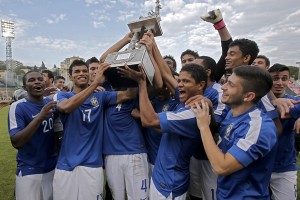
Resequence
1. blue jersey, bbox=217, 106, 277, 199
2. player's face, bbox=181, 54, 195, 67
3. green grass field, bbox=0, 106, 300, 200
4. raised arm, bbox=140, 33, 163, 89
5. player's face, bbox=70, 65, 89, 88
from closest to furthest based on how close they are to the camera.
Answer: blue jersey, bbox=217, 106, 277, 199 < raised arm, bbox=140, 33, 163, 89 < player's face, bbox=70, 65, 89, 88 < player's face, bbox=181, 54, 195, 67 < green grass field, bbox=0, 106, 300, 200

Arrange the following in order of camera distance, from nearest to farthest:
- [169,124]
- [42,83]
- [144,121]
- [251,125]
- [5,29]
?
[251,125] → [169,124] → [144,121] → [42,83] → [5,29]

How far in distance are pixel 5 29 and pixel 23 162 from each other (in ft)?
183

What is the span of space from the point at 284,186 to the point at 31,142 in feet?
11.1

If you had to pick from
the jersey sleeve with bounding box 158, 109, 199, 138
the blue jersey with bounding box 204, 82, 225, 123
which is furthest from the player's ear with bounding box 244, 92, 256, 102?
the blue jersey with bounding box 204, 82, 225, 123

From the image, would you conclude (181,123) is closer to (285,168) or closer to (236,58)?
(236,58)

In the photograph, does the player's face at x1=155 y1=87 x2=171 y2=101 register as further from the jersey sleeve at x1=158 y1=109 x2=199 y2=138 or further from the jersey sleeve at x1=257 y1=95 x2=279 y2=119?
the jersey sleeve at x1=257 y1=95 x2=279 y2=119

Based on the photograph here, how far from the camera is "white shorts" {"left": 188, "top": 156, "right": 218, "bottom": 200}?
3.45 metres

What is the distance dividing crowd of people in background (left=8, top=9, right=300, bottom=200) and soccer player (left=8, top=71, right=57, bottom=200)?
0.01 metres

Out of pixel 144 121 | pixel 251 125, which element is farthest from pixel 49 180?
pixel 251 125

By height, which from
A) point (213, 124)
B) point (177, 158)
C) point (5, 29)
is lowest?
point (177, 158)

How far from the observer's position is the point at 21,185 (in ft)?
11.5

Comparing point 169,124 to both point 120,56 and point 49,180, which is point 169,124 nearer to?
point 120,56

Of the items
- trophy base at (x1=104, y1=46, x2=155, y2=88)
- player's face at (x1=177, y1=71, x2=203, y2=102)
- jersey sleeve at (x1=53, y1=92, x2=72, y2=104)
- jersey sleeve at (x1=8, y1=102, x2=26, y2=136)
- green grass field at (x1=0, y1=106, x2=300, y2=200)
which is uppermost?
trophy base at (x1=104, y1=46, x2=155, y2=88)

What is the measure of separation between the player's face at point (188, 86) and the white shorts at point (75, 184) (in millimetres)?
1529
